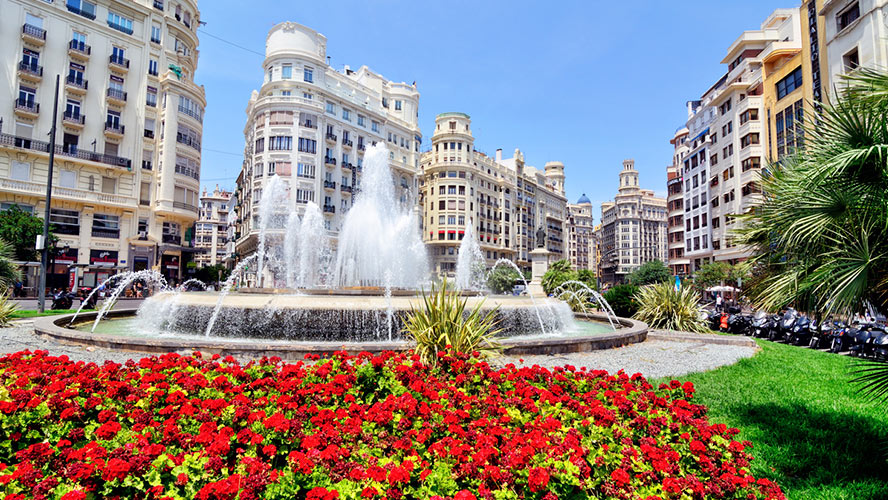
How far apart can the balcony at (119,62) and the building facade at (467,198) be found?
129 feet

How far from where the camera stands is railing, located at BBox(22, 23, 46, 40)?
3362cm

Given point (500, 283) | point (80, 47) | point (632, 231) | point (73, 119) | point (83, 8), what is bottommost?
point (500, 283)

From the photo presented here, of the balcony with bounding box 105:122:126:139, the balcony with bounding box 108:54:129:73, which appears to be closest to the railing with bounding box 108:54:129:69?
the balcony with bounding box 108:54:129:73

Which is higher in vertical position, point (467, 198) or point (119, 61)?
point (119, 61)

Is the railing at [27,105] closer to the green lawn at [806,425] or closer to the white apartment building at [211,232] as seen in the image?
the green lawn at [806,425]

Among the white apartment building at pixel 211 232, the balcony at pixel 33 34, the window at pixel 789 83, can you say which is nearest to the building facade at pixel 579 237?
the white apartment building at pixel 211 232

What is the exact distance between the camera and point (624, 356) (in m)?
9.61

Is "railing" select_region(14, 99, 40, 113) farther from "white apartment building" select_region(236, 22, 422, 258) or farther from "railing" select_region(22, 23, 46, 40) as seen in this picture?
"white apartment building" select_region(236, 22, 422, 258)

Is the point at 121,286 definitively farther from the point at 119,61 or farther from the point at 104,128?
the point at 119,61

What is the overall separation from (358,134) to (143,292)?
29427 millimetres

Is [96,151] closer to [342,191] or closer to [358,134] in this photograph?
[342,191]

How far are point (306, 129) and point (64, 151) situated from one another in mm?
20575

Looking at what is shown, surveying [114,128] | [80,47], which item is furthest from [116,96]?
[80,47]

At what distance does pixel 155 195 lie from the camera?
39406mm
